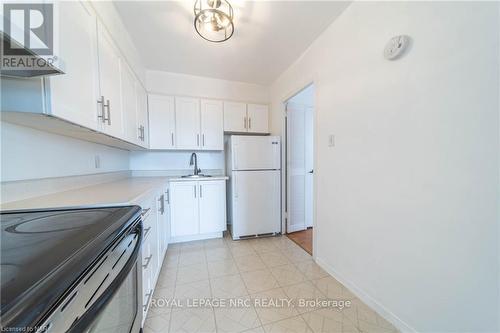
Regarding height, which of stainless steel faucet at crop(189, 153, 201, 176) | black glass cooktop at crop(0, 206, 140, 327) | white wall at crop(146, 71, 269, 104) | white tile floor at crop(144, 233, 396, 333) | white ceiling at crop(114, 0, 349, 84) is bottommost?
white tile floor at crop(144, 233, 396, 333)

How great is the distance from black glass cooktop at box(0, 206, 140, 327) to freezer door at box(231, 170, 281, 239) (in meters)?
1.90

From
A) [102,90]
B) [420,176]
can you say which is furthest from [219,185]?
[420,176]

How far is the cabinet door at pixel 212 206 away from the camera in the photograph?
8.57 feet

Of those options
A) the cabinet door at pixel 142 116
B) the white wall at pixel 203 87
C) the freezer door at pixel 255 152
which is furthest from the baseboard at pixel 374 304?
the white wall at pixel 203 87

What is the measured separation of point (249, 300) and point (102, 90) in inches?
74.9

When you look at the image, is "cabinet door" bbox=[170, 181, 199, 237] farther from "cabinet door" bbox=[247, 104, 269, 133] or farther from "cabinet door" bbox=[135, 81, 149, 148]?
"cabinet door" bbox=[247, 104, 269, 133]

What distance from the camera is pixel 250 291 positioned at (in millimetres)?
1592

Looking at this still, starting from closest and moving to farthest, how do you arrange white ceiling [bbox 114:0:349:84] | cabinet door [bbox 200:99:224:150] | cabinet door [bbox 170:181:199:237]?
white ceiling [bbox 114:0:349:84] → cabinet door [bbox 170:181:199:237] → cabinet door [bbox 200:99:224:150]

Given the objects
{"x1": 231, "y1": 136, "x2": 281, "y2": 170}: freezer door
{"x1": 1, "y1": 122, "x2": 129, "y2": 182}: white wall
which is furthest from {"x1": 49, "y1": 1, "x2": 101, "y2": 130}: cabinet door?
{"x1": 231, "y1": 136, "x2": 281, "y2": 170}: freezer door

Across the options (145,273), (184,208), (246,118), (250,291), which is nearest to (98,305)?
(145,273)

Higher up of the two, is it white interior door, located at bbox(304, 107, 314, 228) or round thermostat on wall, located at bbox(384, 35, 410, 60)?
round thermostat on wall, located at bbox(384, 35, 410, 60)

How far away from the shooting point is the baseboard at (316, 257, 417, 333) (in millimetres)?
1205

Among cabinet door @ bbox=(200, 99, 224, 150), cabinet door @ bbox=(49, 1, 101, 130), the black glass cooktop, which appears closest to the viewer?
the black glass cooktop

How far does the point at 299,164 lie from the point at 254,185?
83 cm
